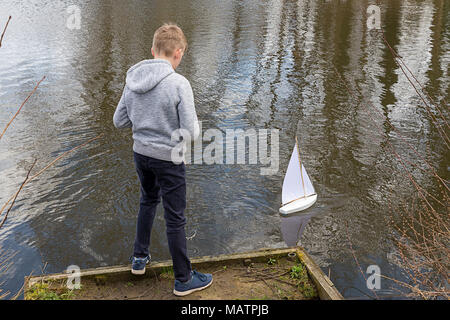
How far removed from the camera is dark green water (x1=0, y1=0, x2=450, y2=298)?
15.9 ft

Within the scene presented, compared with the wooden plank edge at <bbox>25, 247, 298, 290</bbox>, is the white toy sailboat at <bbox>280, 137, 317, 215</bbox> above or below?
below

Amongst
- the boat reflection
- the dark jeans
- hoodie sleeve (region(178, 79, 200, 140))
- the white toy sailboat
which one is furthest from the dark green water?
hoodie sleeve (region(178, 79, 200, 140))

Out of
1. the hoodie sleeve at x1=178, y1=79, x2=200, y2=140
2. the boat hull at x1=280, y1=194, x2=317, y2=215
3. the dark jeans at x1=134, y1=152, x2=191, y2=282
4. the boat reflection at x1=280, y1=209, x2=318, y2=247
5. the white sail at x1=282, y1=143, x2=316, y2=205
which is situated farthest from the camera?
the boat hull at x1=280, y1=194, x2=317, y2=215

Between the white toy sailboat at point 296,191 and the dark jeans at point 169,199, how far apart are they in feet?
7.37

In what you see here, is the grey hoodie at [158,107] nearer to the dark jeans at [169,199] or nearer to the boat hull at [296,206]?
the dark jeans at [169,199]

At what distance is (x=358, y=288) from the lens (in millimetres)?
4262

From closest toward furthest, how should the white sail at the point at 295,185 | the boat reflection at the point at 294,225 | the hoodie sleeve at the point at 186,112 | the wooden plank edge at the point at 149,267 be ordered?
the hoodie sleeve at the point at 186,112 → the wooden plank edge at the point at 149,267 → the boat reflection at the point at 294,225 → the white sail at the point at 295,185

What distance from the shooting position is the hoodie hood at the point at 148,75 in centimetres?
279

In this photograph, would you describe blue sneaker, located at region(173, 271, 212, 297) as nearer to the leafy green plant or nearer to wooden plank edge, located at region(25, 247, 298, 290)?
wooden plank edge, located at region(25, 247, 298, 290)

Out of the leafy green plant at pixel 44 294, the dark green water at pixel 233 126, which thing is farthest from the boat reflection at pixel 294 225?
the leafy green plant at pixel 44 294

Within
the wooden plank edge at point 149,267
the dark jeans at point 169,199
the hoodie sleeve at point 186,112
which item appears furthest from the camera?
the wooden plank edge at point 149,267

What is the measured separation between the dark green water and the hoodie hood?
1969 mm
